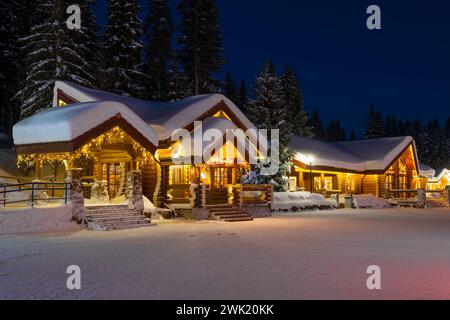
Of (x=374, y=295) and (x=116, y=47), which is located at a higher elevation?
(x=116, y=47)

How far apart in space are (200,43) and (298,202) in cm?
2146

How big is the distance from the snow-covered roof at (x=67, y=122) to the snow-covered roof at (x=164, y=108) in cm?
468

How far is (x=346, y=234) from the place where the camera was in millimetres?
16297

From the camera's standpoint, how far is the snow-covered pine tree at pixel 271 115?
34.3 m

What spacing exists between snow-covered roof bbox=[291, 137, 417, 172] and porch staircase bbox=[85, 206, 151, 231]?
20517mm

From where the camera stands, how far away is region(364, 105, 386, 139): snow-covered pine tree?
240 ft

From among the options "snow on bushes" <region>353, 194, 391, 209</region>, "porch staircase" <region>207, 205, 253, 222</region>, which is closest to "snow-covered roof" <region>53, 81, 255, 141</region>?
"porch staircase" <region>207, 205, 253, 222</region>

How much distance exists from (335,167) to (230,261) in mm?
30147

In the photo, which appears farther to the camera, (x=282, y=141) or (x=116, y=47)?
(x=116, y=47)

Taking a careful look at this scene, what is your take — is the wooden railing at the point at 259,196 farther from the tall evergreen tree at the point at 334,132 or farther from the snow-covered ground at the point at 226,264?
the tall evergreen tree at the point at 334,132

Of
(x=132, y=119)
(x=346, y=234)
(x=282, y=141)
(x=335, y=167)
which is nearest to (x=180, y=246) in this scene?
(x=346, y=234)

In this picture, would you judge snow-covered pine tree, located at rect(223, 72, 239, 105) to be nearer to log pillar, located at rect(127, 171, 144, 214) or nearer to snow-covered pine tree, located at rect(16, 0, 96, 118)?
snow-covered pine tree, located at rect(16, 0, 96, 118)

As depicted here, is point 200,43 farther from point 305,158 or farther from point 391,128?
point 391,128
